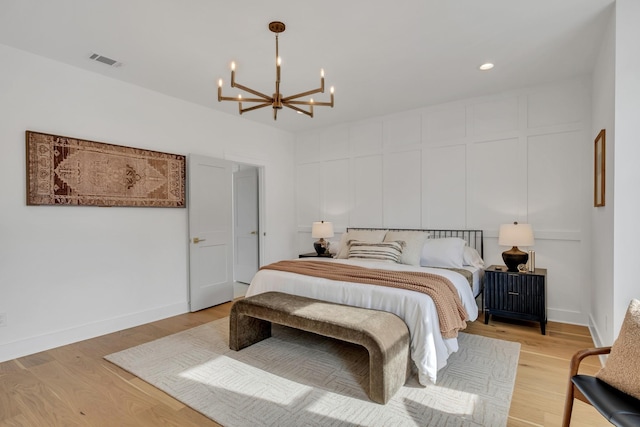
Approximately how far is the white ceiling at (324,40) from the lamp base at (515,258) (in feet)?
6.49

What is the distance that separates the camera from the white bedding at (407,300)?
7.70 ft

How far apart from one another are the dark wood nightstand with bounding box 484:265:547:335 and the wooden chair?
6.18 feet

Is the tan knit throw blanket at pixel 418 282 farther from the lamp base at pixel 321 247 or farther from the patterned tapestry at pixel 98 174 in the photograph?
the patterned tapestry at pixel 98 174

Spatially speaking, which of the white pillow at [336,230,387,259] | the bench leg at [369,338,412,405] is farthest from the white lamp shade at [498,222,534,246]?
the bench leg at [369,338,412,405]

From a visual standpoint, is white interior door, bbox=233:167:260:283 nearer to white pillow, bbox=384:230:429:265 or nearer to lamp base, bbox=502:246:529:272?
white pillow, bbox=384:230:429:265

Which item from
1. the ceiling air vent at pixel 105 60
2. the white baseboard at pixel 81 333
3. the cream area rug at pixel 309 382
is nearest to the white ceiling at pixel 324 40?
the ceiling air vent at pixel 105 60

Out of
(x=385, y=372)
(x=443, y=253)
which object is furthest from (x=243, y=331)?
(x=443, y=253)

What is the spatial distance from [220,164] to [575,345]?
15.2ft

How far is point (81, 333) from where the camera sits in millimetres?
3271

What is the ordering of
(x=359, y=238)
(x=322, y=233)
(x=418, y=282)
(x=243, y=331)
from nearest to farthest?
(x=418, y=282) < (x=243, y=331) < (x=359, y=238) < (x=322, y=233)

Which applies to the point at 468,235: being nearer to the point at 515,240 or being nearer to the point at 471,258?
the point at 471,258

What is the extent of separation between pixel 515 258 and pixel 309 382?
2.66m

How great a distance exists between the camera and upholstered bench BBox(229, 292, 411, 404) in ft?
6.99

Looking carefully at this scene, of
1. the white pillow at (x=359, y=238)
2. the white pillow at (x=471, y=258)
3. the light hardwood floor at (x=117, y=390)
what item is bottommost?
the light hardwood floor at (x=117, y=390)
